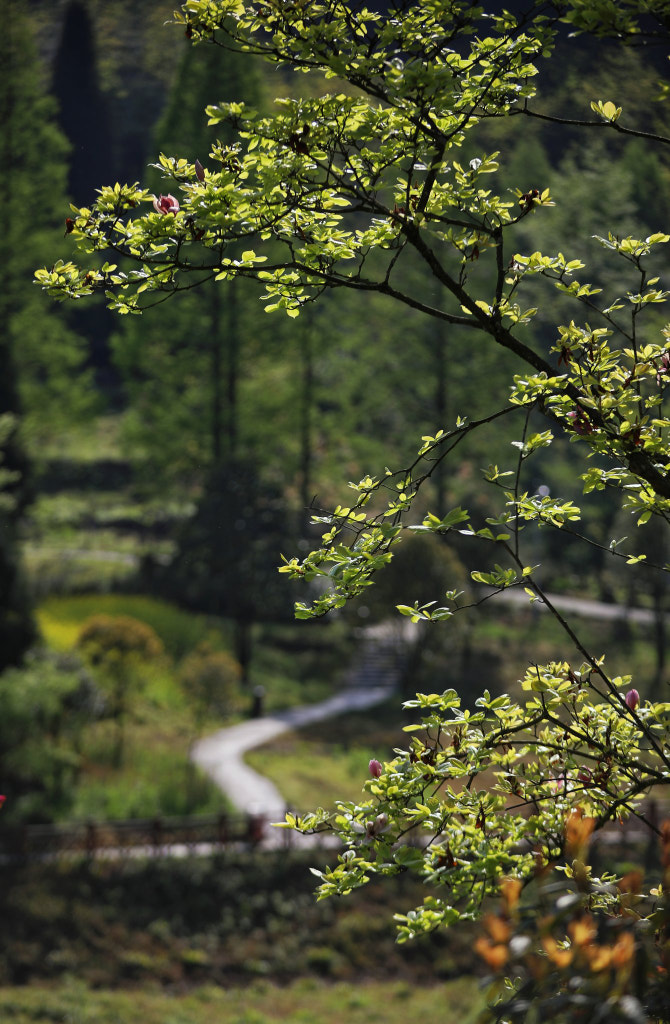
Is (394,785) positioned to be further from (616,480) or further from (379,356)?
(379,356)

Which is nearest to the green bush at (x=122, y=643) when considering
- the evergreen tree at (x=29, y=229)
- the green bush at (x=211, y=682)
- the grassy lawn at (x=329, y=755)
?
the green bush at (x=211, y=682)

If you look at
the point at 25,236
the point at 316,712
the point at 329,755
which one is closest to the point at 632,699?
the point at 329,755

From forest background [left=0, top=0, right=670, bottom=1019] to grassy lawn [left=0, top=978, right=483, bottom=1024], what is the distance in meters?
2.64

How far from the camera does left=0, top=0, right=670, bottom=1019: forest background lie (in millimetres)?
10922

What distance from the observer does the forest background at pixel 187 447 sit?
35.8ft

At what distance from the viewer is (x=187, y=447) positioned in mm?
17797

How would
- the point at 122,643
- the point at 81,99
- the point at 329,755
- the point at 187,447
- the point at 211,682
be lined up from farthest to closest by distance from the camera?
1. the point at 81,99
2. the point at 187,447
3. the point at 329,755
4. the point at 211,682
5. the point at 122,643

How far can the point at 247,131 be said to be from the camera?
2.27 metres

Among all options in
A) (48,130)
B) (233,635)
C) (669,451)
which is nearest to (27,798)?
(233,635)

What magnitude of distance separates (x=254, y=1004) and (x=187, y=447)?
11.8 meters

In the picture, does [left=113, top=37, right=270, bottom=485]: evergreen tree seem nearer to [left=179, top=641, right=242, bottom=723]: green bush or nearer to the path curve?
the path curve

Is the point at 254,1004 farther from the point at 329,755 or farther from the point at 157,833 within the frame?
the point at 329,755

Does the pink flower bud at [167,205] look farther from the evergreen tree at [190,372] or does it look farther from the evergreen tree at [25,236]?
the evergreen tree at [190,372]

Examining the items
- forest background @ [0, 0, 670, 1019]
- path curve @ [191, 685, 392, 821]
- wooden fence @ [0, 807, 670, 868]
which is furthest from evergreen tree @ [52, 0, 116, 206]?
wooden fence @ [0, 807, 670, 868]
